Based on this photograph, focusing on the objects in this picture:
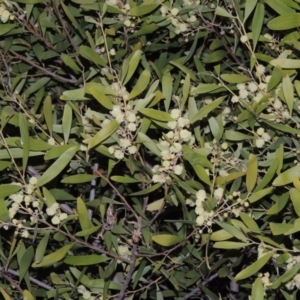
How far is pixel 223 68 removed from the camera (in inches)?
39.2

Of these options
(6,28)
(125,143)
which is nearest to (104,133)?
(125,143)

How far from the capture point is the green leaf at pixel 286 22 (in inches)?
32.5

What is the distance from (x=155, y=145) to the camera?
817mm

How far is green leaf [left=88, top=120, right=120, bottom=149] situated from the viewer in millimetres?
783

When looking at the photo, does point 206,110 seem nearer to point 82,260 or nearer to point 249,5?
point 249,5

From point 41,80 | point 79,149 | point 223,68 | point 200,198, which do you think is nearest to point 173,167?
point 200,198

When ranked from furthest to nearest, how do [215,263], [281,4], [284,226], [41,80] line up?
[41,80] < [215,263] < [281,4] < [284,226]

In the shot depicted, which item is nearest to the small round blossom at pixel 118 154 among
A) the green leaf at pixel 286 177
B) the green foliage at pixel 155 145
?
the green foliage at pixel 155 145

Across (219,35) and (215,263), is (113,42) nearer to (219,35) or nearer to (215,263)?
(219,35)

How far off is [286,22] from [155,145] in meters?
0.26

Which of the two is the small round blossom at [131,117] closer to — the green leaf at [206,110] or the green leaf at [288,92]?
the green leaf at [206,110]

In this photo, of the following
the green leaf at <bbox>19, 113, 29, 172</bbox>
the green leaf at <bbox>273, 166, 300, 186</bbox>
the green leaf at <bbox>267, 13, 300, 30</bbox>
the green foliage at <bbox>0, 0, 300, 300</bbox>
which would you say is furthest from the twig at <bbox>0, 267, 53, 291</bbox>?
the green leaf at <bbox>267, 13, 300, 30</bbox>

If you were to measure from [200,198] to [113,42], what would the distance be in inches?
14.0

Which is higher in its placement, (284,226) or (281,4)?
(281,4)
